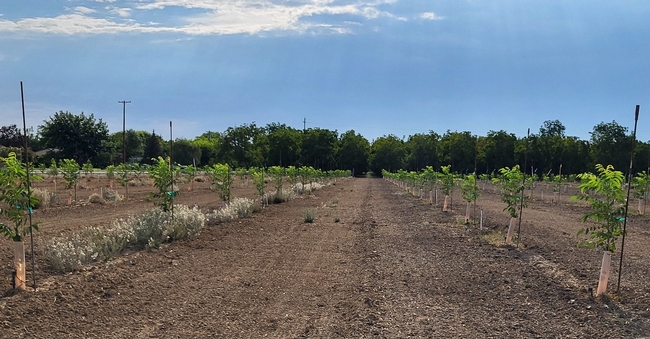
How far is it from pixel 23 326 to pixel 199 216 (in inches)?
266

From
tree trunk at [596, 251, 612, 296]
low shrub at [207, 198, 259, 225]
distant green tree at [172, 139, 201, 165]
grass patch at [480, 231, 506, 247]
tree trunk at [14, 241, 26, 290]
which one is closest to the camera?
tree trunk at [14, 241, 26, 290]

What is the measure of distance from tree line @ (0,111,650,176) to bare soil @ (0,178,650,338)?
33520 mm

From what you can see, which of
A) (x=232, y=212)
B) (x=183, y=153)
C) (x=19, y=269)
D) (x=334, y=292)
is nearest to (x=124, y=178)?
(x=232, y=212)

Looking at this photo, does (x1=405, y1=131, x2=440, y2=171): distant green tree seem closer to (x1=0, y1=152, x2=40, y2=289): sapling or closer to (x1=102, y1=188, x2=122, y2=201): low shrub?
(x1=102, y1=188, x2=122, y2=201): low shrub

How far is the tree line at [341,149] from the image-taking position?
60.1 meters

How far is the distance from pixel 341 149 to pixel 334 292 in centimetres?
10781

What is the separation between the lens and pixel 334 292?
6.96m

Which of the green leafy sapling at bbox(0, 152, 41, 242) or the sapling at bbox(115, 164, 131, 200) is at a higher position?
the green leafy sapling at bbox(0, 152, 41, 242)

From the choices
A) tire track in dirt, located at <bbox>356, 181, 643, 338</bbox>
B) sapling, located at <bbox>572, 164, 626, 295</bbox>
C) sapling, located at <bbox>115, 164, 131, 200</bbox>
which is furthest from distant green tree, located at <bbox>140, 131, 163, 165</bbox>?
sapling, located at <bbox>572, 164, 626, 295</bbox>

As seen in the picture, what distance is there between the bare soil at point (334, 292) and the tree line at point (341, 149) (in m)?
33.5

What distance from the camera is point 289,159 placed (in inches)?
3686

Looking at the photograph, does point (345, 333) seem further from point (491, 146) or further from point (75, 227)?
point (491, 146)

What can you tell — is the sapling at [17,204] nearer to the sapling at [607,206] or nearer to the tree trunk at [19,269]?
the tree trunk at [19,269]

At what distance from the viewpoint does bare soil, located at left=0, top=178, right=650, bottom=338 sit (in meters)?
5.34
